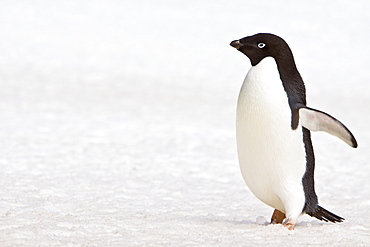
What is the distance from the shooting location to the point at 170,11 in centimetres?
2092

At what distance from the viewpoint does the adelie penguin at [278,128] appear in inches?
137

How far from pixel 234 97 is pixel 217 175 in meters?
6.25

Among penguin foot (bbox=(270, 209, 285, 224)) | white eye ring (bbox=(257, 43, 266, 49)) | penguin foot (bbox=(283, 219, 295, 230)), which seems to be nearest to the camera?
penguin foot (bbox=(283, 219, 295, 230))

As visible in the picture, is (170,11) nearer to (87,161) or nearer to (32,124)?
(32,124)

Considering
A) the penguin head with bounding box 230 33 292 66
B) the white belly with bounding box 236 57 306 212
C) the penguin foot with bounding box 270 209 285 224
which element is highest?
the penguin head with bounding box 230 33 292 66

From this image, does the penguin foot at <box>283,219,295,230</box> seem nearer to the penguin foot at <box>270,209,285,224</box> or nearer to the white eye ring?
the penguin foot at <box>270,209,285,224</box>

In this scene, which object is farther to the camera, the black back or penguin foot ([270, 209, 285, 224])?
penguin foot ([270, 209, 285, 224])

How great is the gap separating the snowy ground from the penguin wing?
533 mm

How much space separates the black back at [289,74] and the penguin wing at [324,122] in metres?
0.05

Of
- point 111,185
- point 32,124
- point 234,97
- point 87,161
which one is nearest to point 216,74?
point 234,97

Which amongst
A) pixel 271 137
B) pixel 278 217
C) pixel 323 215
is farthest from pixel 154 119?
pixel 271 137

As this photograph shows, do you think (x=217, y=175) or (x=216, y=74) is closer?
(x=217, y=175)

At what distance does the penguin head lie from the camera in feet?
11.7

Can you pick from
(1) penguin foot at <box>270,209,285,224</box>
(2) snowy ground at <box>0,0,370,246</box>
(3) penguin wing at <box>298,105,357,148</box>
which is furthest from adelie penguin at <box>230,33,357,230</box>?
(2) snowy ground at <box>0,0,370,246</box>
